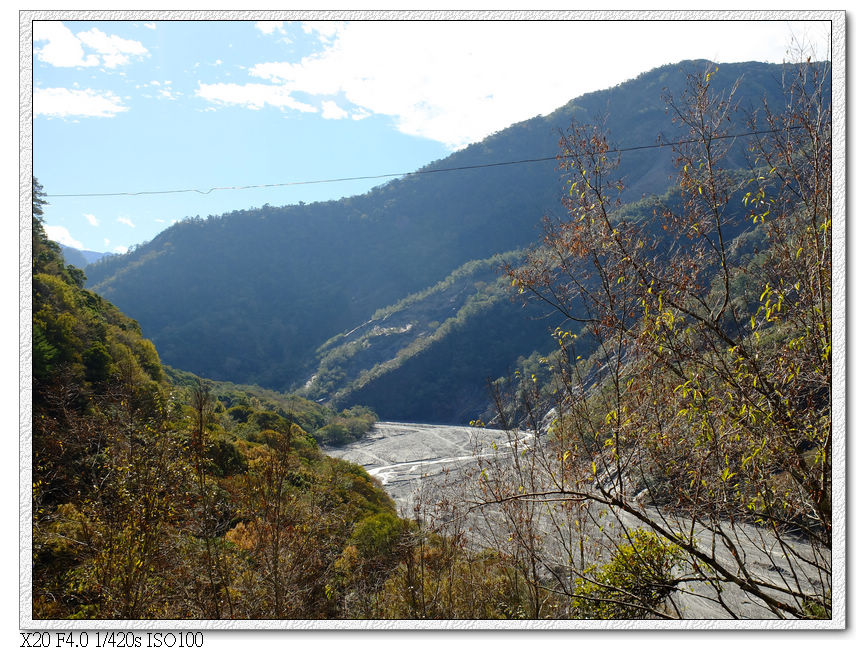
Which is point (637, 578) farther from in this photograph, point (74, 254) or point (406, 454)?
point (74, 254)

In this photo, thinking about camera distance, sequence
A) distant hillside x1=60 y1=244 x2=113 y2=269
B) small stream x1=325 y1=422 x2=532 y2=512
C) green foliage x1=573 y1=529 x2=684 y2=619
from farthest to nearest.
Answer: small stream x1=325 y1=422 x2=532 y2=512 → distant hillside x1=60 y1=244 x2=113 y2=269 → green foliage x1=573 y1=529 x2=684 y2=619

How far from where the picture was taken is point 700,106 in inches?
103

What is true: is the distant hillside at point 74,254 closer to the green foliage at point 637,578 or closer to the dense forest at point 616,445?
the dense forest at point 616,445

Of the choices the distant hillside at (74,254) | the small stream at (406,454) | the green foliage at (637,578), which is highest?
the distant hillside at (74,254)

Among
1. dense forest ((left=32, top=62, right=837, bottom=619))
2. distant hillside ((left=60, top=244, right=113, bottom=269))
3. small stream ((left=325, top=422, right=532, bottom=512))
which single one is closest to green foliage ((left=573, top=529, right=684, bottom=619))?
dense forest ((left=32, top=62, right=837, bottom=619))

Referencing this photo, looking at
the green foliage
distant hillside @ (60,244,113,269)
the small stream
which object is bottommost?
the small stream

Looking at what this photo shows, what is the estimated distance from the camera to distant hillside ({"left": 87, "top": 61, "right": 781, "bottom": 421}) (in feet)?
163

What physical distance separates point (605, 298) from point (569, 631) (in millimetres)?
1803

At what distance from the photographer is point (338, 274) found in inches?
3078

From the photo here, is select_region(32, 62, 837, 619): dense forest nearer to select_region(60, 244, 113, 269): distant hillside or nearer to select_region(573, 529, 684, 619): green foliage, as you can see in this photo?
select_region(573, 529, 684, 619): green foliage

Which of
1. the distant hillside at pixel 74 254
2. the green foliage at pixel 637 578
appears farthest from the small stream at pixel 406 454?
the green foliage at pixel 637 578

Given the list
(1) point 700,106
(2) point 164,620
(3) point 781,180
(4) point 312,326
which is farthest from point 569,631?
(4) point 312,326

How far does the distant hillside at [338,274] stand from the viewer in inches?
1961

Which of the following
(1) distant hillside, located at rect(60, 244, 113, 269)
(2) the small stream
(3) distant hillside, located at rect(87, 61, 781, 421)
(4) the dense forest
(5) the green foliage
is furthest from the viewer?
(3) distant hillside, located at rect(87, 61, 781, 421)
